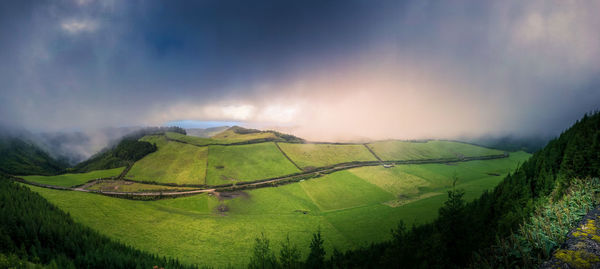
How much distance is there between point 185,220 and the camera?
9069cm

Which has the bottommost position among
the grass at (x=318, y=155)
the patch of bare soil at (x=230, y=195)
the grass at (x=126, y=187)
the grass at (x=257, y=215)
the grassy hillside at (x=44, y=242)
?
the grass at (x=257, y=215)

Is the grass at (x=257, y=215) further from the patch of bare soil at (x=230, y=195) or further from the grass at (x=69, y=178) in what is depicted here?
the grass at (x=69, y=178)

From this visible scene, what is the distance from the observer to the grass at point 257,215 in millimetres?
74938

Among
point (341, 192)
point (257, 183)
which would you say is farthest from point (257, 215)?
point (341, 192)

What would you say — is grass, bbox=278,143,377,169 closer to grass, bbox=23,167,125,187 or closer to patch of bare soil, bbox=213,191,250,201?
patch of bare soil, bbox=213,191,250,201

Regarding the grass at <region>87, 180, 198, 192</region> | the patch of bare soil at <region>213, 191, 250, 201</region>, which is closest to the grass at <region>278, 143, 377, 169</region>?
the patch of bare soil at <region>213, 191, 250, 201</region>

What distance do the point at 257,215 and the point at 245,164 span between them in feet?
197

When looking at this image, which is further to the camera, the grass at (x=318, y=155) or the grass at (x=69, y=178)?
the grass at (x=318, y=155)

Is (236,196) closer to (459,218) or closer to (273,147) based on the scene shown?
(273,147)

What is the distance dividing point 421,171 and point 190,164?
6986 inches

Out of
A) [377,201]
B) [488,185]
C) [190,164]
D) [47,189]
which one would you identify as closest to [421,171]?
[488,185]

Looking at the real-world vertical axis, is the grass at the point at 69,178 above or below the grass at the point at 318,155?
below

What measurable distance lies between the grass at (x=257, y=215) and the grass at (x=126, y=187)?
16066 millimetres

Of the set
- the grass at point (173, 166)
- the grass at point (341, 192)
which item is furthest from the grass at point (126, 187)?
the grass at point (341, 192)
